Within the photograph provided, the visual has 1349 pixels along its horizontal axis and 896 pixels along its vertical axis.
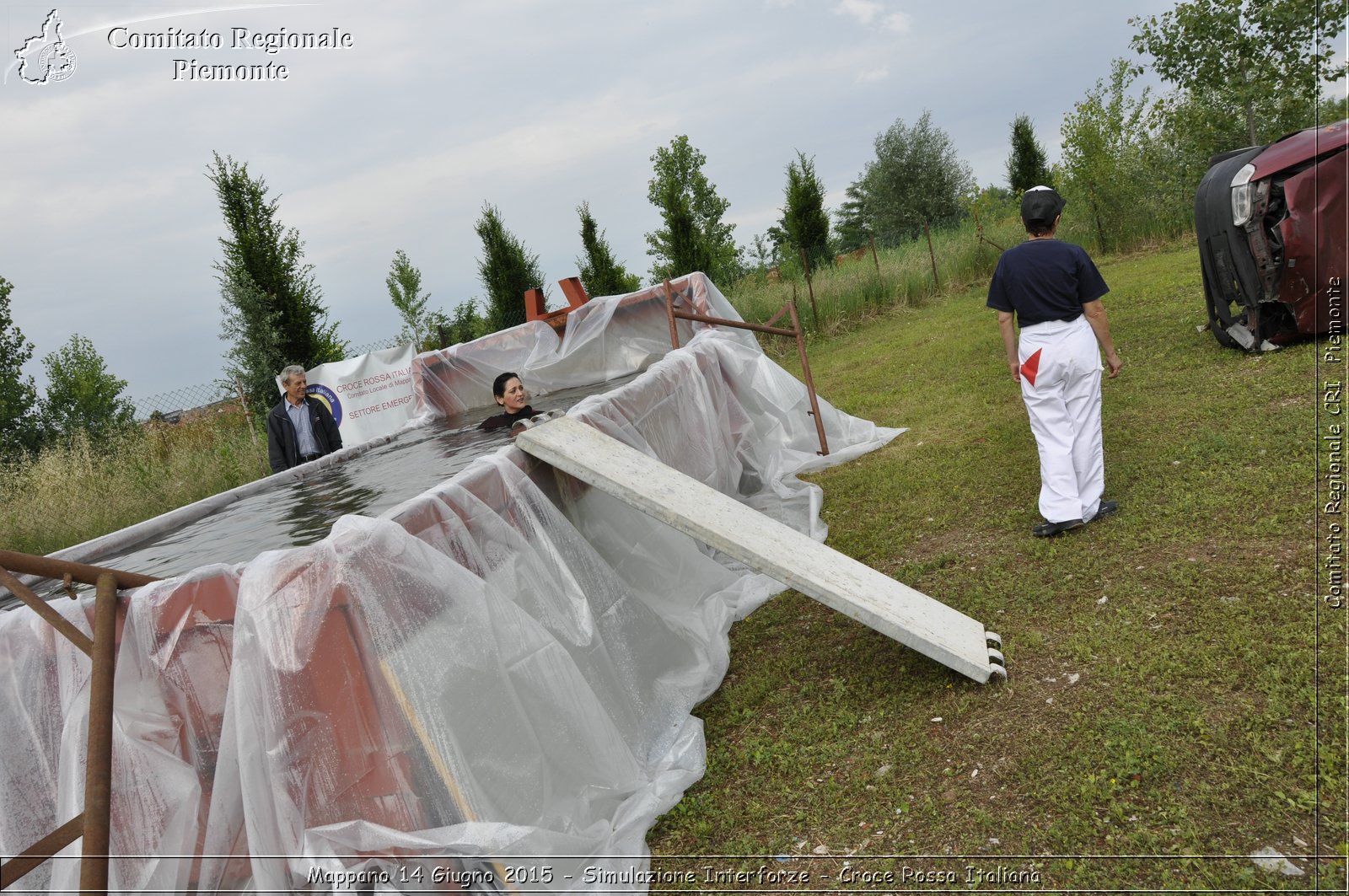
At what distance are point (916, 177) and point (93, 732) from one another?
115 ft

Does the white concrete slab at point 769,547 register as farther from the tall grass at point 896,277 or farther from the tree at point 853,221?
the tree at point 853,221

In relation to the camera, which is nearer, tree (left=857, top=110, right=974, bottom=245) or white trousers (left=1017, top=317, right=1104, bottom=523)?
white trousers (left=1017, top=317, right=1104, bottom=523)

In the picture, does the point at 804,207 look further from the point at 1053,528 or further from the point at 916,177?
the point at 1053,528

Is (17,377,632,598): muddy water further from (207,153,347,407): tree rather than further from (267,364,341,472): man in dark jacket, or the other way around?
(207,153,347,407): tree

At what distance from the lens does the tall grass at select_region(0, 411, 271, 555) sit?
9383 millimetres

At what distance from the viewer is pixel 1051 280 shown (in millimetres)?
4371

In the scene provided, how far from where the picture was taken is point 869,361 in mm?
12430

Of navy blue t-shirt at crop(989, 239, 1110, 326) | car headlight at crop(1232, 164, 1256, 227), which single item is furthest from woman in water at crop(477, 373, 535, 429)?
car headlight at crop(1232, 164, 1256, 227)

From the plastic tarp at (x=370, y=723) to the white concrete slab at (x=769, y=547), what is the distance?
0.41m

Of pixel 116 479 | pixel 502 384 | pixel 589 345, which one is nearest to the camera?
pixel 502 384

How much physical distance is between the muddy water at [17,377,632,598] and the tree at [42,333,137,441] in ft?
25.4

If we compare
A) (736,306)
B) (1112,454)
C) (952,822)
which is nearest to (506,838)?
(952,822)

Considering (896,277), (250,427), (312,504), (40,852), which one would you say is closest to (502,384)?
(312,504)

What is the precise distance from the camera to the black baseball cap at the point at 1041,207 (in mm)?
4410
